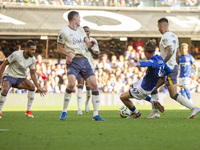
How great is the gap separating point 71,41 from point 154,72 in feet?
6.31

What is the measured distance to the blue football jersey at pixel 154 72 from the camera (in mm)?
9148

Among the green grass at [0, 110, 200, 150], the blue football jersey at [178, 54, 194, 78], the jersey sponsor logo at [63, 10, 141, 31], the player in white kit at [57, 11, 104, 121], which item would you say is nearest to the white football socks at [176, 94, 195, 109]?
the player in white kit at [57, 11, 104, 121]

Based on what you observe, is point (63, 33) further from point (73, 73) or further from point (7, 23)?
point (7, 23)

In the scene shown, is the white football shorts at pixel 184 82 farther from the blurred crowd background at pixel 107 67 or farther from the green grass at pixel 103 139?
the green grass at pixel 103 139

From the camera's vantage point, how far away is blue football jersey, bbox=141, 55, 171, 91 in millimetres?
9148

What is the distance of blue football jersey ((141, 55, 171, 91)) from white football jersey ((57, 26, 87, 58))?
149 cm

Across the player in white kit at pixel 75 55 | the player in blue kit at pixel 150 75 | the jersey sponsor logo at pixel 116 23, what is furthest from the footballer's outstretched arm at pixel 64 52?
the jersey sponsor logo at pixel 116 23

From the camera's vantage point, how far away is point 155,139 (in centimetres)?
555

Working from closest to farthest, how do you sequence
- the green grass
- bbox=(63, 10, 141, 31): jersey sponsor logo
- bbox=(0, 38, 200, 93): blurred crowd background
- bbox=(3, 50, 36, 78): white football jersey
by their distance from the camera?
the green grass < bbox=(3, 50, 36, 78): white football jersey < bbox=(0, 38, 200, 93): blurred crowd background < bbox=(63, 10, 141, 31): jersey sponsor logo

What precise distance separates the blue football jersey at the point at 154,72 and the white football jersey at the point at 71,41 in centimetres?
149

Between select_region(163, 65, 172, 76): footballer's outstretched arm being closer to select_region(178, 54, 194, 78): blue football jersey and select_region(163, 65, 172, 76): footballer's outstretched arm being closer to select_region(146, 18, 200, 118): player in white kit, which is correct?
select_region(146, 18, 200, 118): player in white kit

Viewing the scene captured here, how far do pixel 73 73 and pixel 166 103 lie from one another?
516 inches

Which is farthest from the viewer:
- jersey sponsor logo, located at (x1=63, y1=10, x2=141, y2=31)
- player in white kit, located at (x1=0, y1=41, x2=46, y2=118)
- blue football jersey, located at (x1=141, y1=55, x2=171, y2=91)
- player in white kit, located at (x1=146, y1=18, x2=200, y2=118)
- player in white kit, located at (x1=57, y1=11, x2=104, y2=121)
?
jersey sponsor logo, located at (x1=63, y1=10, x2=141, y2=31)

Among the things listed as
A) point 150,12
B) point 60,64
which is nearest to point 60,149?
point 60,64
